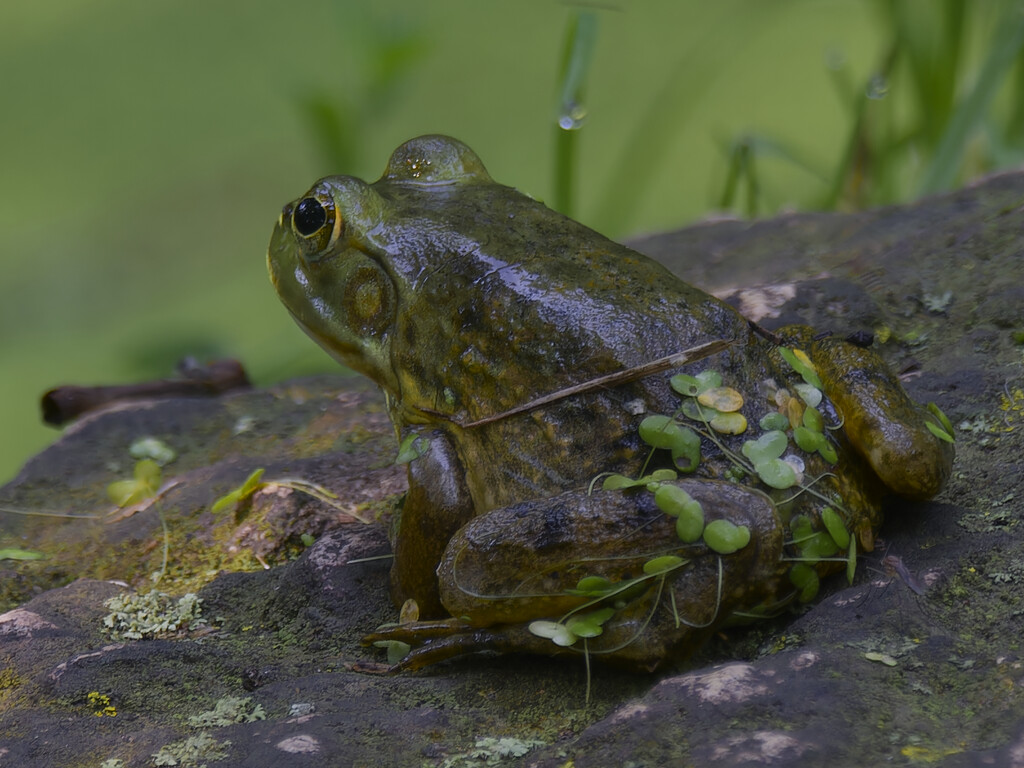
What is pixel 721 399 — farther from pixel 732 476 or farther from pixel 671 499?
pixel 671 499

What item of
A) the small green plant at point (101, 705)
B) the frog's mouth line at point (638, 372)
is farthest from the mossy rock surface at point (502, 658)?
the frog's mouth line at point (638, 372)

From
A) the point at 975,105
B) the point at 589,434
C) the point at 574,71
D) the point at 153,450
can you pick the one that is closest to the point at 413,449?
the point at 589,434

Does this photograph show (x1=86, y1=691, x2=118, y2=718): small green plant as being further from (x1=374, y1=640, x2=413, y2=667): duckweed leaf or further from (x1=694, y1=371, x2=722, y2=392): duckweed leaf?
(x1=694, y1=371, x2=722, y2=392): duckweed leaf

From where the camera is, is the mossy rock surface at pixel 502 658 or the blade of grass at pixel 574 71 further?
the blade of grass at pixel 574 71

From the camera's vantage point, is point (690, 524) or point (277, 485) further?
point (277, 485)

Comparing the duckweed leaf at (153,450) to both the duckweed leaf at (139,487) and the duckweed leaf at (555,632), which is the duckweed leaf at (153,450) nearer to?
the duckweed leaf at (139,487)

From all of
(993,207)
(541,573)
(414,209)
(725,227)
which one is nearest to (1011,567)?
(541,573)

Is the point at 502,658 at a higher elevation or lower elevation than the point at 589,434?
lower
